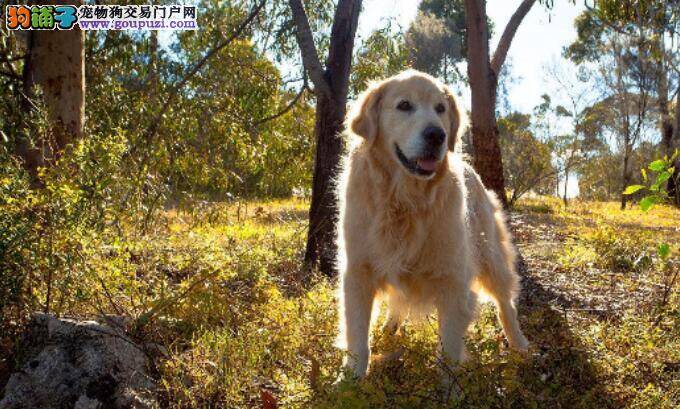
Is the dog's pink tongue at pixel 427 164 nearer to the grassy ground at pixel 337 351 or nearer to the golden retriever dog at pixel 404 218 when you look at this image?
the golden retriever dog at pixel 404 218

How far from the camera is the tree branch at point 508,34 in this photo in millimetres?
7562

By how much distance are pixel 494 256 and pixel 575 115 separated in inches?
733

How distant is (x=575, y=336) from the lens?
12.6 ft

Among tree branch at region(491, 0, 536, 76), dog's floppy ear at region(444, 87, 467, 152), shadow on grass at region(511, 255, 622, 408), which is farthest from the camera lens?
tree branch at region(491, 0, 536, 76)

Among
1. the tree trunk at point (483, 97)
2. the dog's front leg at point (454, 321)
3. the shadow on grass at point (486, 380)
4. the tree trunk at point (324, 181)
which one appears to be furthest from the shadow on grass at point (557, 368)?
the tree trunk at point (483, 97)

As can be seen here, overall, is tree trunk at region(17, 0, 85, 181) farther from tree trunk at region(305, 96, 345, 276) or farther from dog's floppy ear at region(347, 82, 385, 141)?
dog's floppy ear at region(347, 82, 385, 141)

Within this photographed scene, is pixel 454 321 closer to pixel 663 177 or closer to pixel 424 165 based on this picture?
pixel 424 165

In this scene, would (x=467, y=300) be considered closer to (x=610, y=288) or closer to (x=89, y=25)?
(x=610, y=288)

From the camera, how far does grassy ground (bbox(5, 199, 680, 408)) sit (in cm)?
261

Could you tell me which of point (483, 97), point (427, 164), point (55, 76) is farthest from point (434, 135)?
point (483, 97)

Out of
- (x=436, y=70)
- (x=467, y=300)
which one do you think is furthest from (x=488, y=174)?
(x=436, y=70)

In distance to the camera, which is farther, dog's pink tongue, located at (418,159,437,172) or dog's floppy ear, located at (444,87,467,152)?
dog's floppy ear, located at (444,87,467,152)

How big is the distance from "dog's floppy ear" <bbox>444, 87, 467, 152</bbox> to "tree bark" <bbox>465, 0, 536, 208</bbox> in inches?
139

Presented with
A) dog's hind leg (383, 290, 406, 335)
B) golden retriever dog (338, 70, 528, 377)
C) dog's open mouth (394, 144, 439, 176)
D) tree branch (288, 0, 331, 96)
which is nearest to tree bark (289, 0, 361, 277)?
tree branch (288, 0, 331, 96)
